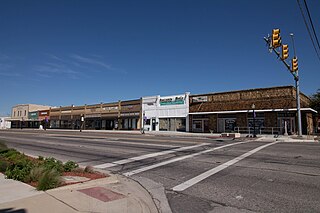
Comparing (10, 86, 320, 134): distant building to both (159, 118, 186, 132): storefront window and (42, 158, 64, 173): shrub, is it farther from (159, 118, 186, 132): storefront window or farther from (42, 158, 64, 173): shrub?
(42, 158, 64, 173): shrub

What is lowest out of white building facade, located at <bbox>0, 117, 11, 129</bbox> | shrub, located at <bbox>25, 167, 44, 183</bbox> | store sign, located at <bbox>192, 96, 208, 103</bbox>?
shrub, located at <bbox>25, 167, 44, 183</bbox>

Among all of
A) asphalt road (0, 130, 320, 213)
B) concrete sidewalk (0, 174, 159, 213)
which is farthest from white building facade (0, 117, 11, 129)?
concrete sidewalk (0, 174, 159, 213)

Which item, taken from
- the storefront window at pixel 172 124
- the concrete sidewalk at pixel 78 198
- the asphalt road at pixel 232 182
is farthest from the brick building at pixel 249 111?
the concrete sidewalk at pixel 78 198

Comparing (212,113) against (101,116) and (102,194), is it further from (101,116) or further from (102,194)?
(102,194)

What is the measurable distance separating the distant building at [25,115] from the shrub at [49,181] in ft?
264

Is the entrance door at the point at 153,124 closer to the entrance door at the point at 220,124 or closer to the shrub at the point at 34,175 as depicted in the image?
the entrance door at the point at 220,124

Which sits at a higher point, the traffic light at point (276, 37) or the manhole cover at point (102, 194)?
the traffic light at point (276, 37)

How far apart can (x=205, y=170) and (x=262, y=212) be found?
4.11 metres

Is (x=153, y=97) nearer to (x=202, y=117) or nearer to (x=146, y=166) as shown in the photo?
(x=202, y=117)

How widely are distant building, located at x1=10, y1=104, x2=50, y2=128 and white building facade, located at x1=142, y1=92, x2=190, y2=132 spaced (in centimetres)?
4848

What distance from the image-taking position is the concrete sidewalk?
15.8 ft

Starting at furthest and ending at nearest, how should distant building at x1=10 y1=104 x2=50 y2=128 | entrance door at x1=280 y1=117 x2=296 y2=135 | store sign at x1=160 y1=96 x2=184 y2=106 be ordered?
1. distant building at x1=10 y1=104 x2=50 y2=128
2. store sign at x1=160 y1=96 x2=184 y2=106
3. entrance door at x1=280 y1=117 x2=296 y2=135

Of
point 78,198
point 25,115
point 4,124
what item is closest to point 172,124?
point 78,198

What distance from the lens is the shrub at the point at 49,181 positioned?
238 inches
